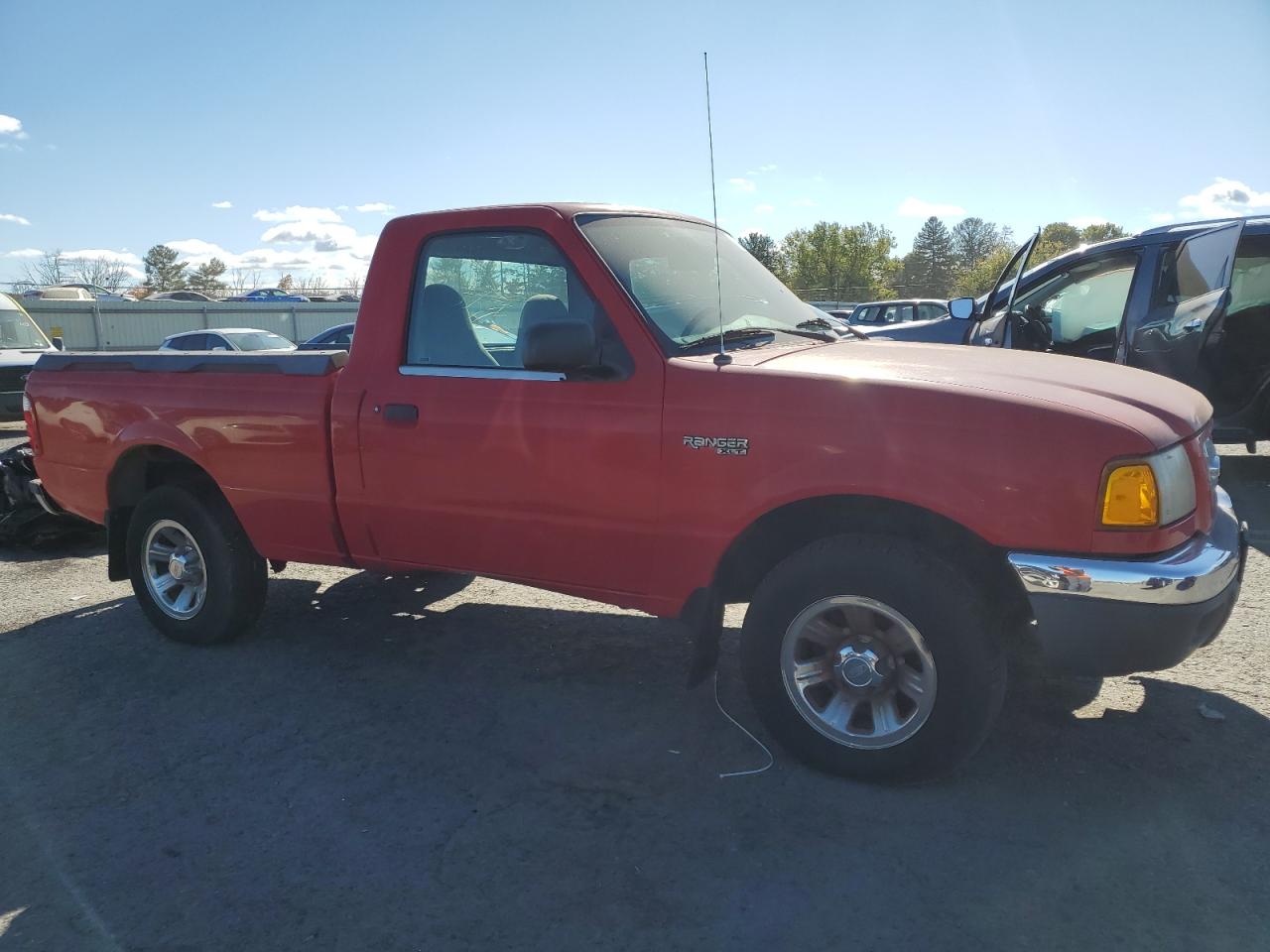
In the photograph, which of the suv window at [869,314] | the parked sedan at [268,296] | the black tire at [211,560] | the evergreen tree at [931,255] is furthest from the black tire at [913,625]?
the evergreen tree at [931,255]

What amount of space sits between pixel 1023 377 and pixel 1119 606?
841 mm

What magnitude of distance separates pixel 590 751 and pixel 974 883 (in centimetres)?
143

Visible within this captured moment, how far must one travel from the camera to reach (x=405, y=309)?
12.9 ft

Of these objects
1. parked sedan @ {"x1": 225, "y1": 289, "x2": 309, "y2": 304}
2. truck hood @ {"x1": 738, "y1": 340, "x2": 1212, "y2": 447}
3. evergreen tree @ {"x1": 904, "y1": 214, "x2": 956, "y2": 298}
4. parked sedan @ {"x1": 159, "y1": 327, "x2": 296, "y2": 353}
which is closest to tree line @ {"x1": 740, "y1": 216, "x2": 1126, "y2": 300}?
evergreen tree @ {"x1": 904, "y1": 214, "x2": 956, "y2": 298}

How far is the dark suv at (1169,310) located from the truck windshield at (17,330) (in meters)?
13.3

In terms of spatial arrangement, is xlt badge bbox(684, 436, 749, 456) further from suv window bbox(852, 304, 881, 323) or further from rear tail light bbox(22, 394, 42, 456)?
suv window bbox(852, 304, 881, 323)

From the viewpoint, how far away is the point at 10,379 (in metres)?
12.9

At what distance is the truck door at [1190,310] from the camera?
21.7 feet

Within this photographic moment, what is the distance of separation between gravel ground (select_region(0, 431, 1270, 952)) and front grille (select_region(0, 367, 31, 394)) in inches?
405

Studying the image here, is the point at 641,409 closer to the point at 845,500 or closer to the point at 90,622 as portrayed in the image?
the point at 845,500

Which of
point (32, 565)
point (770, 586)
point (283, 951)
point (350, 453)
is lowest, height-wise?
point (32, 565)

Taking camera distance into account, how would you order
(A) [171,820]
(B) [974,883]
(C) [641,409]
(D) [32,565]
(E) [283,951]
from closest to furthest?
(E) [283,951] → (B) [974,883] → (A) [171,820] → (C) [641,409] → (D) [32,565]

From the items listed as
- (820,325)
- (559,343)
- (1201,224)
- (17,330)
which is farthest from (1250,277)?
(17,330)

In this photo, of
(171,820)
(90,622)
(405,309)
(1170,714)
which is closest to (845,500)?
(1170,714)
